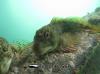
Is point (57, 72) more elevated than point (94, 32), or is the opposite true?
point (94, 32)

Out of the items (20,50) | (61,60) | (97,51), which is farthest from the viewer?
(20,50)

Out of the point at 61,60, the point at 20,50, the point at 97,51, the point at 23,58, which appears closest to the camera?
the point at 97,51

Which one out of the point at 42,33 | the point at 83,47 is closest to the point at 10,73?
the point at 42,33

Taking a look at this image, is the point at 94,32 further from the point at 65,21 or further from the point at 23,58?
the point at 23,58

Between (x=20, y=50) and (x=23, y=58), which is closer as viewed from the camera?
(x=23, y=58)

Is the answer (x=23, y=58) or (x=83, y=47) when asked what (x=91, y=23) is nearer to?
(x=83, y=47)

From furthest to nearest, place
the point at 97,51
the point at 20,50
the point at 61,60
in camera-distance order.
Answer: the point at 20,50, the point at 61,60, the point at 97,51

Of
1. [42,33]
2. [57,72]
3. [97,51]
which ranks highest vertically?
[42,33]

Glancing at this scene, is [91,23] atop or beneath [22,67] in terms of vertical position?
atop

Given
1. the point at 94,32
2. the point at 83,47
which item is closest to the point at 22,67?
the point at 83,47
